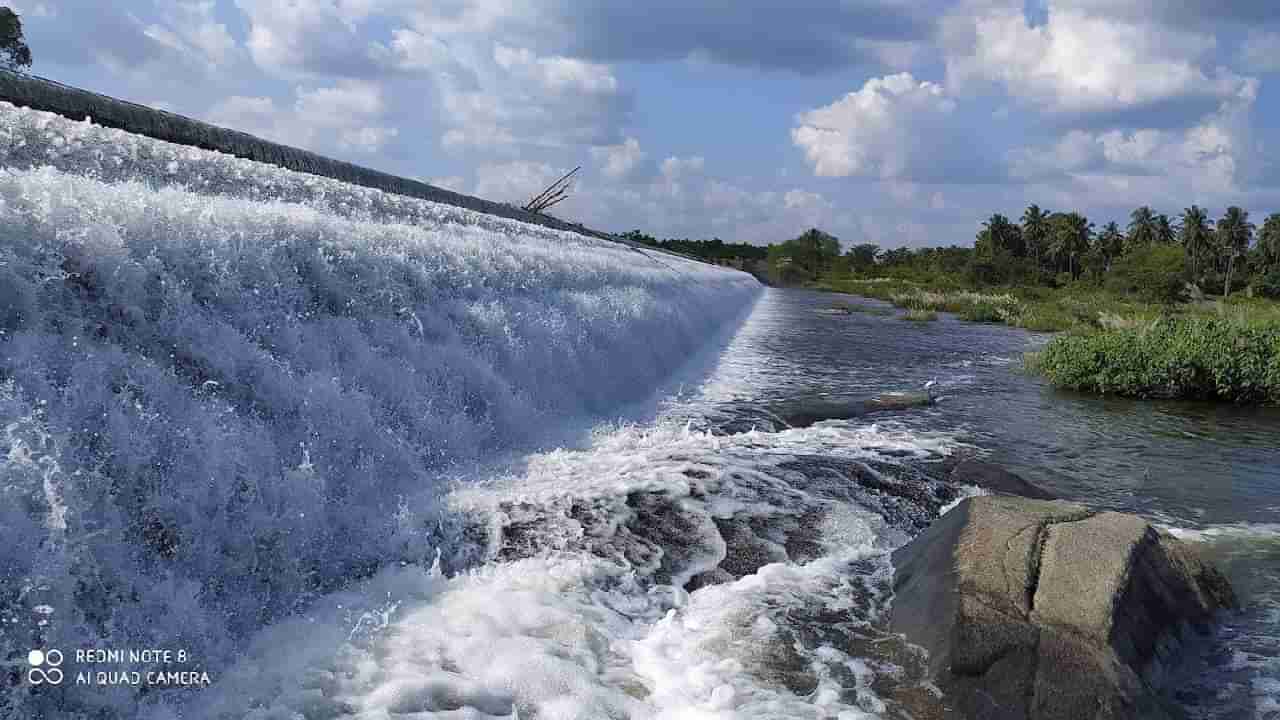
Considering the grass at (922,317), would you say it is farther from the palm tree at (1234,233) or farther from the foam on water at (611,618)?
the palm tree at (1234,233)

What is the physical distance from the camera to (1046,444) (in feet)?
34.0

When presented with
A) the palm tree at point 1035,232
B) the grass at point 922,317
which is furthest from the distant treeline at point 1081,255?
the grass at point 922,317

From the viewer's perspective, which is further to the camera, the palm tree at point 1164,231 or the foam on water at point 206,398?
the palm tree at point 1164,231

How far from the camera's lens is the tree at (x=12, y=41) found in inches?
1241

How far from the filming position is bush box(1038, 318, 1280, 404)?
46.4 ft

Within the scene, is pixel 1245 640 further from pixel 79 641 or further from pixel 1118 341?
pixel 1118 341

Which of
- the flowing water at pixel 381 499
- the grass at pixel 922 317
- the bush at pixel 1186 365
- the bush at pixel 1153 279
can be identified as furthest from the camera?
the bush at pixel 1153 279

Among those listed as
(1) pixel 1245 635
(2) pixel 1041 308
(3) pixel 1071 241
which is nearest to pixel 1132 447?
(1) pixel 1245 635

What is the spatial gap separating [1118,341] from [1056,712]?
1401cm

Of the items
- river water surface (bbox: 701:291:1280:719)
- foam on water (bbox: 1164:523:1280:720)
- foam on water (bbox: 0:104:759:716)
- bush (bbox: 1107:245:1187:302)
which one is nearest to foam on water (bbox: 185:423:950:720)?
foam on water (bbox: 0:104:759:716)

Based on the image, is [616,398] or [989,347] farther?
[989,347]

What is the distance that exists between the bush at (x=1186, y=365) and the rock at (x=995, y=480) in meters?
8.22

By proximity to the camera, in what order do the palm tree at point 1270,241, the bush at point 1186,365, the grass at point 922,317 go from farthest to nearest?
the palm tree at point 1270,241 < the grass at point 922,317 < the bush at point 1186,365

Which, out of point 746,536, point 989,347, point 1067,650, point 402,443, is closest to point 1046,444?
point 746,536
